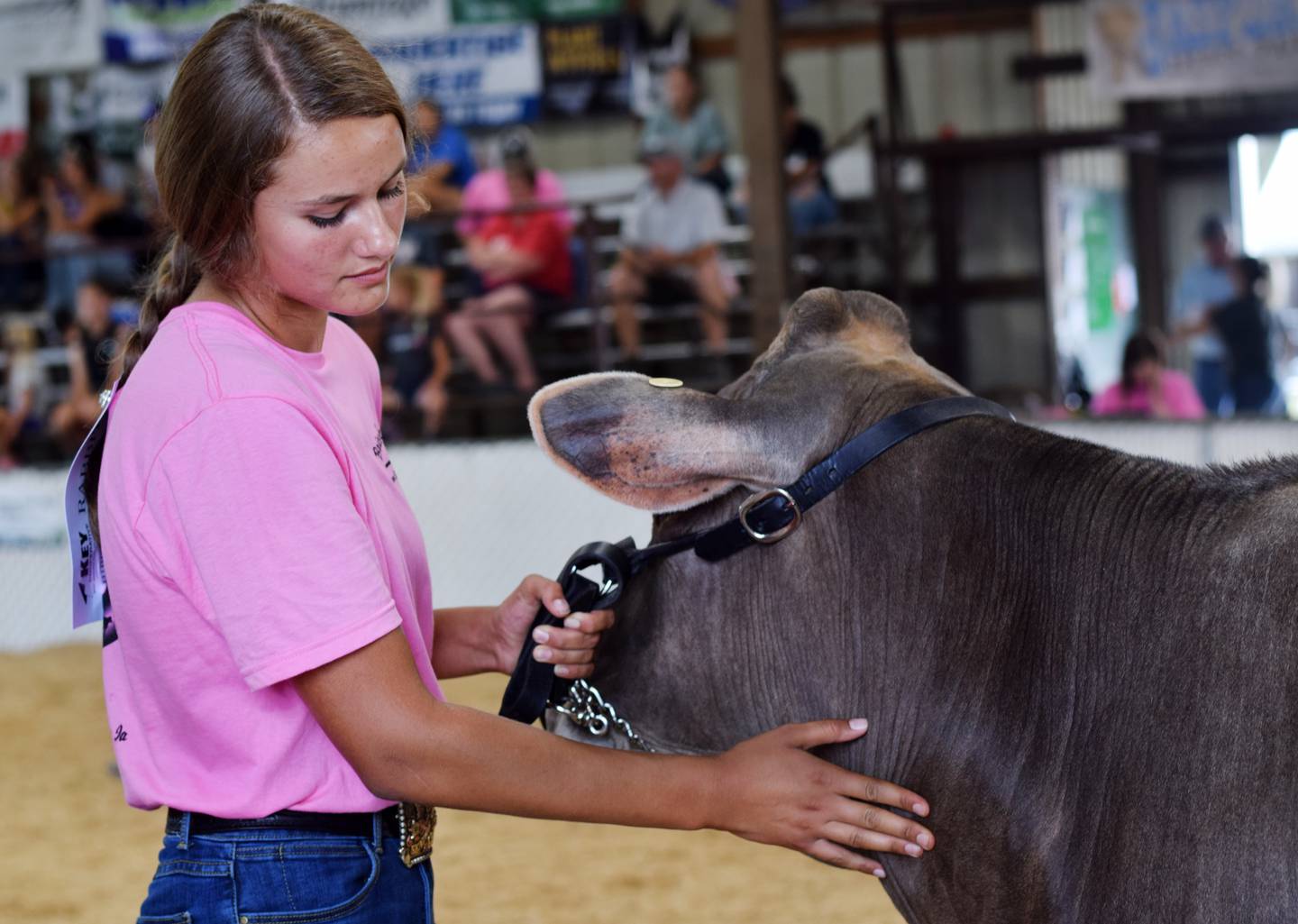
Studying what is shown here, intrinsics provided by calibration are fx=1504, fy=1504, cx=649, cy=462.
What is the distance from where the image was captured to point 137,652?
1812 mm

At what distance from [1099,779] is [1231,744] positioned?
153 mm

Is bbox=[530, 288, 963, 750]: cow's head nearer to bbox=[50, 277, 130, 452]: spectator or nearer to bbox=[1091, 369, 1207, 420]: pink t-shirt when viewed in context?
bbox=[1091, 369, 1207, 420]: pink t-shirt

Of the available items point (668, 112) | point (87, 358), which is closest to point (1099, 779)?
point (668, 112)

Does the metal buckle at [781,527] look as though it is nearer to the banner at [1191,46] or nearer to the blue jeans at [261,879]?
the blue jeans at [261,879]

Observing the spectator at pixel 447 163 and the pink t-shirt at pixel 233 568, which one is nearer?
the pink t-shirt at pixel 233 568

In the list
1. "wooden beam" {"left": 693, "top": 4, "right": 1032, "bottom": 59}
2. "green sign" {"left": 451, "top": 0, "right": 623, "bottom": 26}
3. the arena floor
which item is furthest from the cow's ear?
"wooden beam" {"left": 693, "top": 4, "right": 1032, "bottom": 59}

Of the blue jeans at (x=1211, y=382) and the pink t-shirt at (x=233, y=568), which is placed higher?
the pink t-shirt at (x=233, y=568)

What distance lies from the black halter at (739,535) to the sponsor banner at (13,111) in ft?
47.0

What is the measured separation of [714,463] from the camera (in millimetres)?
1769

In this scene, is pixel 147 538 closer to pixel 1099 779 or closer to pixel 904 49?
pixel 1099 779

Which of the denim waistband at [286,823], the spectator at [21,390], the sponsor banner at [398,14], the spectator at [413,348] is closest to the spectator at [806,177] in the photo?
the spectator at [413,348]

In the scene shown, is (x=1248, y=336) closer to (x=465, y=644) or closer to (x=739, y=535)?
(x=465, y=644)

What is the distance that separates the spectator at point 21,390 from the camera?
37.4ft

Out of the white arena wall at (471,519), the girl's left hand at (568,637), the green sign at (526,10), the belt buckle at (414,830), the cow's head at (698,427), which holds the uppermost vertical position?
the green sign at (526,10)
